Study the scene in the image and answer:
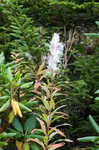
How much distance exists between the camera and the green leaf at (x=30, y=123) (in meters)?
1.26

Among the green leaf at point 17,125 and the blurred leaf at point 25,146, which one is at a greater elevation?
the green leaf at point 17,125

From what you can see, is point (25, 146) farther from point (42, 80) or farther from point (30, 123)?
point (42, 80)

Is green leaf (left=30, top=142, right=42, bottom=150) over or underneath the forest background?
underneath

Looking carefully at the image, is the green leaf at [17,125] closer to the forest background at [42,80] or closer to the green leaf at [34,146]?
the forest background at [42,80]

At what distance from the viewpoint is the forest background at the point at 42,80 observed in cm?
124

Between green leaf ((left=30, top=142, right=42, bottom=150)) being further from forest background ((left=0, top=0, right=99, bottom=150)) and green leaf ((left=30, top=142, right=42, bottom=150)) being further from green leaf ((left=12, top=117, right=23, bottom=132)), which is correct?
green leaf ((left=12, top=117, right=23, bottom=132))

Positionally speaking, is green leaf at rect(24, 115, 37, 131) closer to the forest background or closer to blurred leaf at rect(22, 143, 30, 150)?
the forest background

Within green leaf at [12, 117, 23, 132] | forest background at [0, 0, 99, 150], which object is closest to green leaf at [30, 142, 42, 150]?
forest background at [0, 0, 99, 150]

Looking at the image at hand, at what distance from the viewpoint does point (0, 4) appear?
2.62 meters

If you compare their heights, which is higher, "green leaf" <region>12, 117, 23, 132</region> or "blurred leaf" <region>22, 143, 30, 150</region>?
"green leaf" <region>12, 117, 23, 132</region>

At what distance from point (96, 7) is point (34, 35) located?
0.86 m

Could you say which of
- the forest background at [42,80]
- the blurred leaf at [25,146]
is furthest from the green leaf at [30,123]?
the blurred leaf at [25,146]

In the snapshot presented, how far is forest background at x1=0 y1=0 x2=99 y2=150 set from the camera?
4.07 feet

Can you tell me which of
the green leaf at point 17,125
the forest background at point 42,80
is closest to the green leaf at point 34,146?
the forest background at point 42,80
